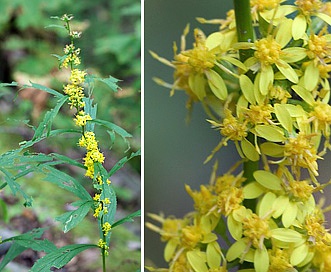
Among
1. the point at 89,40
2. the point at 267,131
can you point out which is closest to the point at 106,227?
the point at 267,131

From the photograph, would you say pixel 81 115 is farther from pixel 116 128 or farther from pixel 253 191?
pixel 253 191

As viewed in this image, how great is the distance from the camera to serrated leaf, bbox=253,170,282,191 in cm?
53

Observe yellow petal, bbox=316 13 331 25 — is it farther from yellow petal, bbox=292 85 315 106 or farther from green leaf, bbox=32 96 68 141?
green leaf, bbox=32 96 68 141

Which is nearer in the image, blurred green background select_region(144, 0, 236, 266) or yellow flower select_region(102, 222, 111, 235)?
yellow flower select_region(102, 222, 111, 235)

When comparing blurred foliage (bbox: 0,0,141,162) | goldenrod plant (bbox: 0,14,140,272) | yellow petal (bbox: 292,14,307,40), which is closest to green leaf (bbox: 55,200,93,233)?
goldenrod plant (bbox: 0,14,140,272)

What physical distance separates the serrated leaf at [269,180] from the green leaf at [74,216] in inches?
5.3

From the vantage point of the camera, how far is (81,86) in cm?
52

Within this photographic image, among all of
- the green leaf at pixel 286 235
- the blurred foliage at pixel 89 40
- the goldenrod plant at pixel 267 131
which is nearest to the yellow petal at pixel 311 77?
the goldenrod plant at pixel 267 131

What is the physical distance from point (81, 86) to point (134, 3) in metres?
0.86

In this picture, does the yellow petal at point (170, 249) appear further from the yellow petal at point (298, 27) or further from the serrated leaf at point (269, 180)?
the yellow petal at point (298, 27)

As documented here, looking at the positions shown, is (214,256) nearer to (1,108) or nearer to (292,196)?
(292,196)

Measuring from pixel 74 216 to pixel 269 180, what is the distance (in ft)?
0.51

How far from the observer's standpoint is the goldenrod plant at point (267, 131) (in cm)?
52

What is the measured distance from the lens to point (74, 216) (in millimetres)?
497
